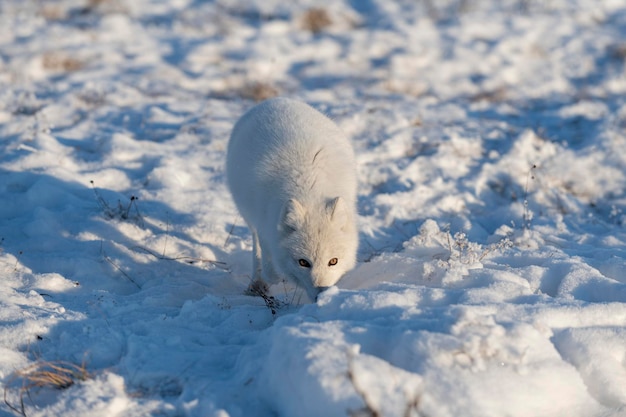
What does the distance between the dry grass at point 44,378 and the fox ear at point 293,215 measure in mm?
1706

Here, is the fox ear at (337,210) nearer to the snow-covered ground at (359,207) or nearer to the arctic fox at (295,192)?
the arctic fox at (295,192)

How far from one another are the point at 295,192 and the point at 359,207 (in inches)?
100

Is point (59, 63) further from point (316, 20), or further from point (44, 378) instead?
point (44, 378)

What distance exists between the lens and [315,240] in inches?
167

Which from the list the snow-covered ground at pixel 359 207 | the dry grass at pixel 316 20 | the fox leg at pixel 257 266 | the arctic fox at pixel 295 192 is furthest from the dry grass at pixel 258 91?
the fox leg at pixel 257 266

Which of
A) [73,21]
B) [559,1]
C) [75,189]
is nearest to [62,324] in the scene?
[75,189]

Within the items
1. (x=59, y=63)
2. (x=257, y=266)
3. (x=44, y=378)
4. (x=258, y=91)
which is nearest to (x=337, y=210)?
(x=257, y=266)

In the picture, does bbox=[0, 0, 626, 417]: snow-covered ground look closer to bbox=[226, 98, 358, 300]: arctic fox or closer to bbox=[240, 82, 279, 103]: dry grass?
bbox=[240, 82, 279, 103]: dry grass

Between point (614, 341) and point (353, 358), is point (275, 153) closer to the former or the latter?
point (353, 358)

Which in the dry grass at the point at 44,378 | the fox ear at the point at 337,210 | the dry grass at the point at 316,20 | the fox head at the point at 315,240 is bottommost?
the dry grass at the point at 44,378

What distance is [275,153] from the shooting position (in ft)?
16.1

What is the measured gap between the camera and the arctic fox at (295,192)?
427 cm

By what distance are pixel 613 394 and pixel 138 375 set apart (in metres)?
2.50

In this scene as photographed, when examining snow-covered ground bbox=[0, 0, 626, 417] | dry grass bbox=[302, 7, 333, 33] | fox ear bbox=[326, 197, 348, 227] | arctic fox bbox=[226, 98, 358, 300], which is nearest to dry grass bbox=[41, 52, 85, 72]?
snow-covered ground bbox=[0, 0, 626, 417]
